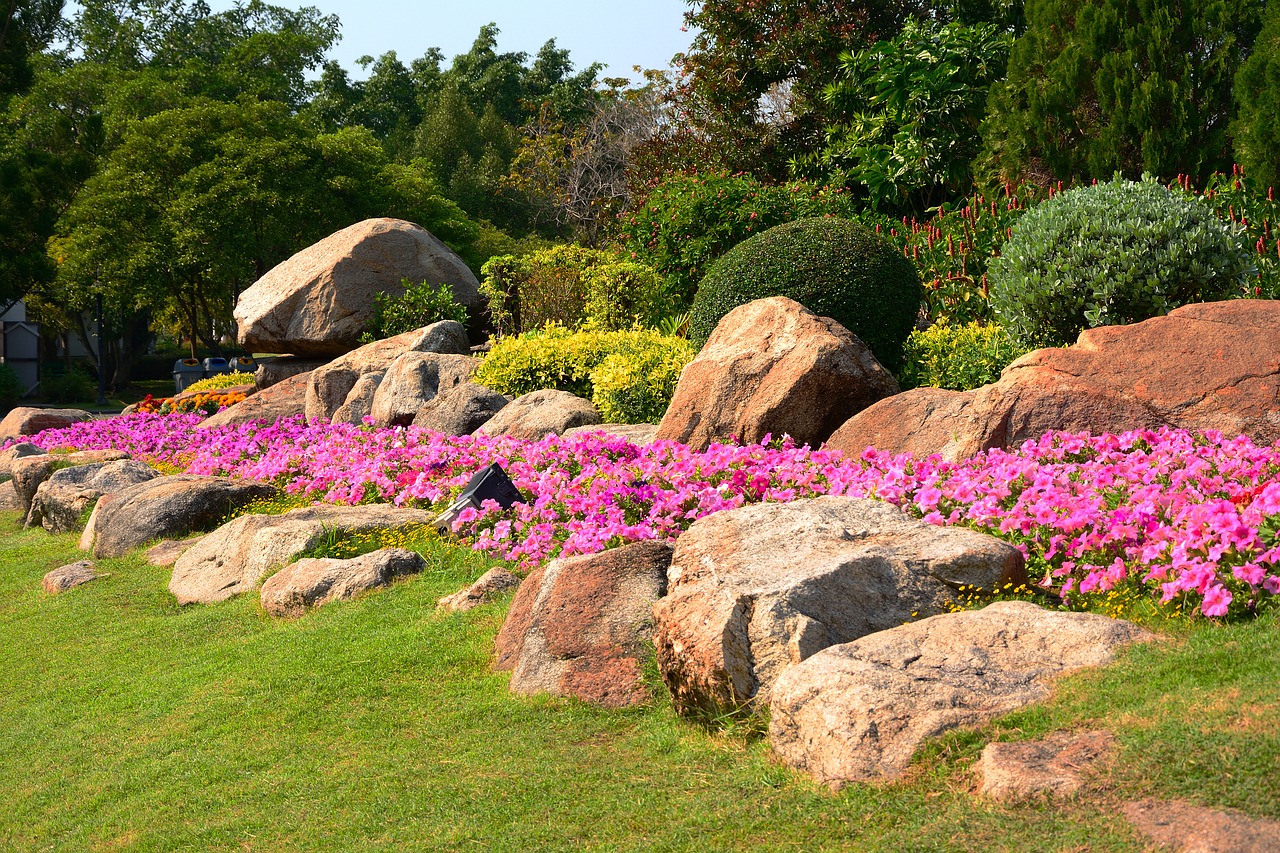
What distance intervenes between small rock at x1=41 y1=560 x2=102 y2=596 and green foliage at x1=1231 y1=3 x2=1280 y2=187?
496 inches

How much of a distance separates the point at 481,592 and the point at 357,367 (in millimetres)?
9216

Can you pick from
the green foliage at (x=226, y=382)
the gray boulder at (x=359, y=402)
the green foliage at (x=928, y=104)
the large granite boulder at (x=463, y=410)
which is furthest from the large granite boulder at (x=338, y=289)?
the green foliage at (x=928, y=104)

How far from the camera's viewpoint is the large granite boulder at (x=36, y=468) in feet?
41.2

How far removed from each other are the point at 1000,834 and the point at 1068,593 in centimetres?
193

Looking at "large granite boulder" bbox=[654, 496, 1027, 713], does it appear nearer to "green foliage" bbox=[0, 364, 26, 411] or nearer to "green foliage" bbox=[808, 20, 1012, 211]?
"green foliage" bbox=[808, 20, 1012, 211]

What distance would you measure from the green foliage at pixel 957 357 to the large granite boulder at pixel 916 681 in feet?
17.5

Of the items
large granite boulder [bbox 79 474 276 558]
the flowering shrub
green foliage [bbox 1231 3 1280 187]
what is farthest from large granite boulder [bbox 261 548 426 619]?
the flowering shrub

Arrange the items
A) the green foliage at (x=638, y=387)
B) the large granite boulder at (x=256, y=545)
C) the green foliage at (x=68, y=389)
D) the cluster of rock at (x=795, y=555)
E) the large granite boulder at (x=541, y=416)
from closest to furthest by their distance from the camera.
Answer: the cluster of rock at (x=795, y=555)
the large granite boulder at (x=256, y=545)
the large granite boulder at (x=541, y=416)
the green foliage at (x=638, y=387)
the green foliage at (x=68, y=389)

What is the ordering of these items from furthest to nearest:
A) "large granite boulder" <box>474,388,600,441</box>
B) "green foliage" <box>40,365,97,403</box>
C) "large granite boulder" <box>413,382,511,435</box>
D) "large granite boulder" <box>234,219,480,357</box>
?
"green foliage" <box>40,365,97,403</box> → "large granite boulder" <box>234,219,480,357</box> → "large granite boulder" <box>413,382,511,435</box> → "large granite boulder" <box>474,388,600,441</box>

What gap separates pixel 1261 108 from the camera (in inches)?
498

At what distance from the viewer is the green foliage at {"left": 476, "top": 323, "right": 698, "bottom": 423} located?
10477 millimetres

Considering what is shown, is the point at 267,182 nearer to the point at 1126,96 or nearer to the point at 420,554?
the point at 1126,96

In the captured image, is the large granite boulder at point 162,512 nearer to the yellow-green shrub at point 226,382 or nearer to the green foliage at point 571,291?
the green foliage at point 571,291

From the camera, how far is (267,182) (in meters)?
24.4
